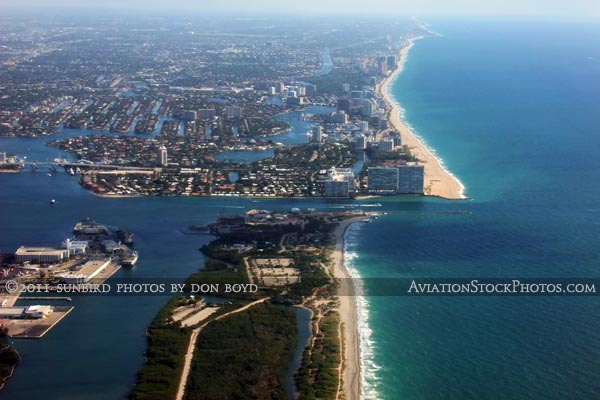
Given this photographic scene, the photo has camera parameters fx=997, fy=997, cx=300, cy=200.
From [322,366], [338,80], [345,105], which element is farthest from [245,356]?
[338,80]

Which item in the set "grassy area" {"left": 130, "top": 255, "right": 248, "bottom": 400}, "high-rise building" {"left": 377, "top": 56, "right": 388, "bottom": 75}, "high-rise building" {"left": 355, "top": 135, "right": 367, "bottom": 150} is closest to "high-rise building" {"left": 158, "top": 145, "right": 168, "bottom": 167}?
"high-rise building" {"left": 355, "top": 135, "right": 367, "bottom": 150}

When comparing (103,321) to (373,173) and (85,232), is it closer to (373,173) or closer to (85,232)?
(85,232)

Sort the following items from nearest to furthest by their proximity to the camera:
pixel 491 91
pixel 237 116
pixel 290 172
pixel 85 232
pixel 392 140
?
pixel 85 232 < pixel 290 172 < pixel 392 140 < pixel 237 116 < pixel 491 91

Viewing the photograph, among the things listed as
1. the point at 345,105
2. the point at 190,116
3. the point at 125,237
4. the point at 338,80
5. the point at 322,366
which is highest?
the point at 338,80

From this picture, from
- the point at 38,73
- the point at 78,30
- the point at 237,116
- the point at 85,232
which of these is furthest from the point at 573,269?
the point at 78,30

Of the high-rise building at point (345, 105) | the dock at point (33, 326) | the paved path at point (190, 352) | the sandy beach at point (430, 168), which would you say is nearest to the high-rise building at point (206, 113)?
the high-rise building at point (345, 105)

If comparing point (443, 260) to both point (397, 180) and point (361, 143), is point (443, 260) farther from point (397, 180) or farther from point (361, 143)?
point (361, 143)

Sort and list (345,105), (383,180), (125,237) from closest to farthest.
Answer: (125,237), (383,180), (345,105)
